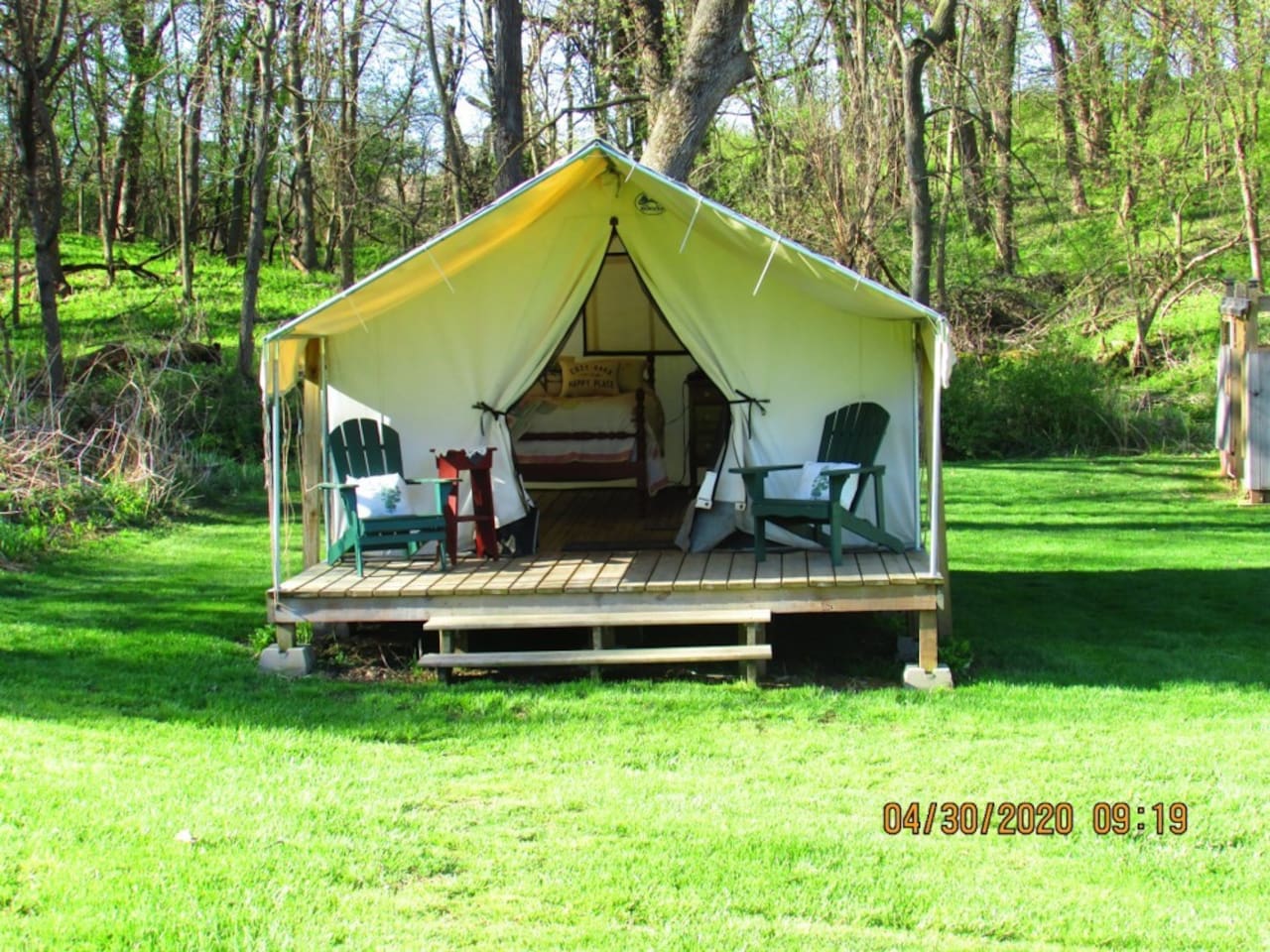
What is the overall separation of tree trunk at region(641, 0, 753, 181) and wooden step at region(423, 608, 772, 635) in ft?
12.9

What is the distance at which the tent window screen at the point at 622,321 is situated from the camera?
10.1 m

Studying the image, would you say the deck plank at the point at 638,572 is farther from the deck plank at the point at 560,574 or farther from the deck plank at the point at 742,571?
the deck plank at the point at 742,571

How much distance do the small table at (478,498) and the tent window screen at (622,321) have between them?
3350mm

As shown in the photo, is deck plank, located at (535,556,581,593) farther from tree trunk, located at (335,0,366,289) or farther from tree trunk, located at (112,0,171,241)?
tree trunk, located at (112,0,171,241)

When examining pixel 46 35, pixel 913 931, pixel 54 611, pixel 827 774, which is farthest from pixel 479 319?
pixel 46 35

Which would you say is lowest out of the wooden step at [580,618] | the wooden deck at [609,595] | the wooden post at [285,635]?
the wooden post at [285,635]

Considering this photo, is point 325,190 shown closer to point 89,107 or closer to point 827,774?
point 89,107

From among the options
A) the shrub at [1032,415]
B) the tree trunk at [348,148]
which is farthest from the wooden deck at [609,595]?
the tree trunk at [348,148]

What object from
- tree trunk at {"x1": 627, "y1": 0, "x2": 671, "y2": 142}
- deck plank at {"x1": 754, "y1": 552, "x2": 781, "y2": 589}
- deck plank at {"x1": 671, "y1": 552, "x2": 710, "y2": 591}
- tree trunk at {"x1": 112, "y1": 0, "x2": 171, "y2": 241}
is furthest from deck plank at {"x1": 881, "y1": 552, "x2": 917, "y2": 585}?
tree trunk at {"x1": 112, "y1": 0, "x2": 171, "y2": 241}

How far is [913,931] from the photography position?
11.0 ft

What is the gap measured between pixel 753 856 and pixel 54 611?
476 cm

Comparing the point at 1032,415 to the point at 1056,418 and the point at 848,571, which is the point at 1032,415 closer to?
the point at 1056,418

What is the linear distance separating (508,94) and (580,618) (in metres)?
6.27
